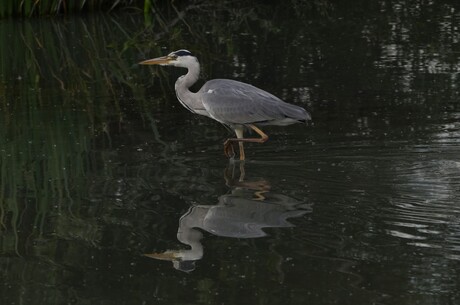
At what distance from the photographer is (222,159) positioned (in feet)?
30.6

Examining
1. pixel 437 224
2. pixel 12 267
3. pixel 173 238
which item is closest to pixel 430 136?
pixel 437 224

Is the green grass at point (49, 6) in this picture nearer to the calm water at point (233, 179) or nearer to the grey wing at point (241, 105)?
the calm water at point (233, 179)

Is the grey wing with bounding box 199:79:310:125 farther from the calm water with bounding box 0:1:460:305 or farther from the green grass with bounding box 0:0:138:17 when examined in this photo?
the green grass with bounding box 0:0:138:17

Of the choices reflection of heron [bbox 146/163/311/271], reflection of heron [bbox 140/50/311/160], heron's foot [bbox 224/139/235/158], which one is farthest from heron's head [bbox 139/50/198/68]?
reflection of heron [bbox 146/163/311/271]

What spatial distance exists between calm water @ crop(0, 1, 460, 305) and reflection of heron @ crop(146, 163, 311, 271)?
21 mm

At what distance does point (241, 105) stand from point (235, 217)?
6.63 ft

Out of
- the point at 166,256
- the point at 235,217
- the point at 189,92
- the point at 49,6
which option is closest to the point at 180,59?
the point at 189,92

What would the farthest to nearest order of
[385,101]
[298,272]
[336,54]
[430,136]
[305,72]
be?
[336,54] < [305,72] < [385,101] < [430,136] < [298,272]

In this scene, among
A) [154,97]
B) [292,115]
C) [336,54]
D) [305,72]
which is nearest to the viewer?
[292,115]

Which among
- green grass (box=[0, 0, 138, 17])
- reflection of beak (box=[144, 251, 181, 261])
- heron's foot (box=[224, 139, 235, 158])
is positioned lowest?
reflection of beak (box=[144, 251, 181, 261])

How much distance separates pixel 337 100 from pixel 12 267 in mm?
5618

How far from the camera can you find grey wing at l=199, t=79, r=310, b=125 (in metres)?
9.19

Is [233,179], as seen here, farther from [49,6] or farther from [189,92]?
[49,6]

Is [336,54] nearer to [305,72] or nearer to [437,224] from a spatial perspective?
[305,72]
